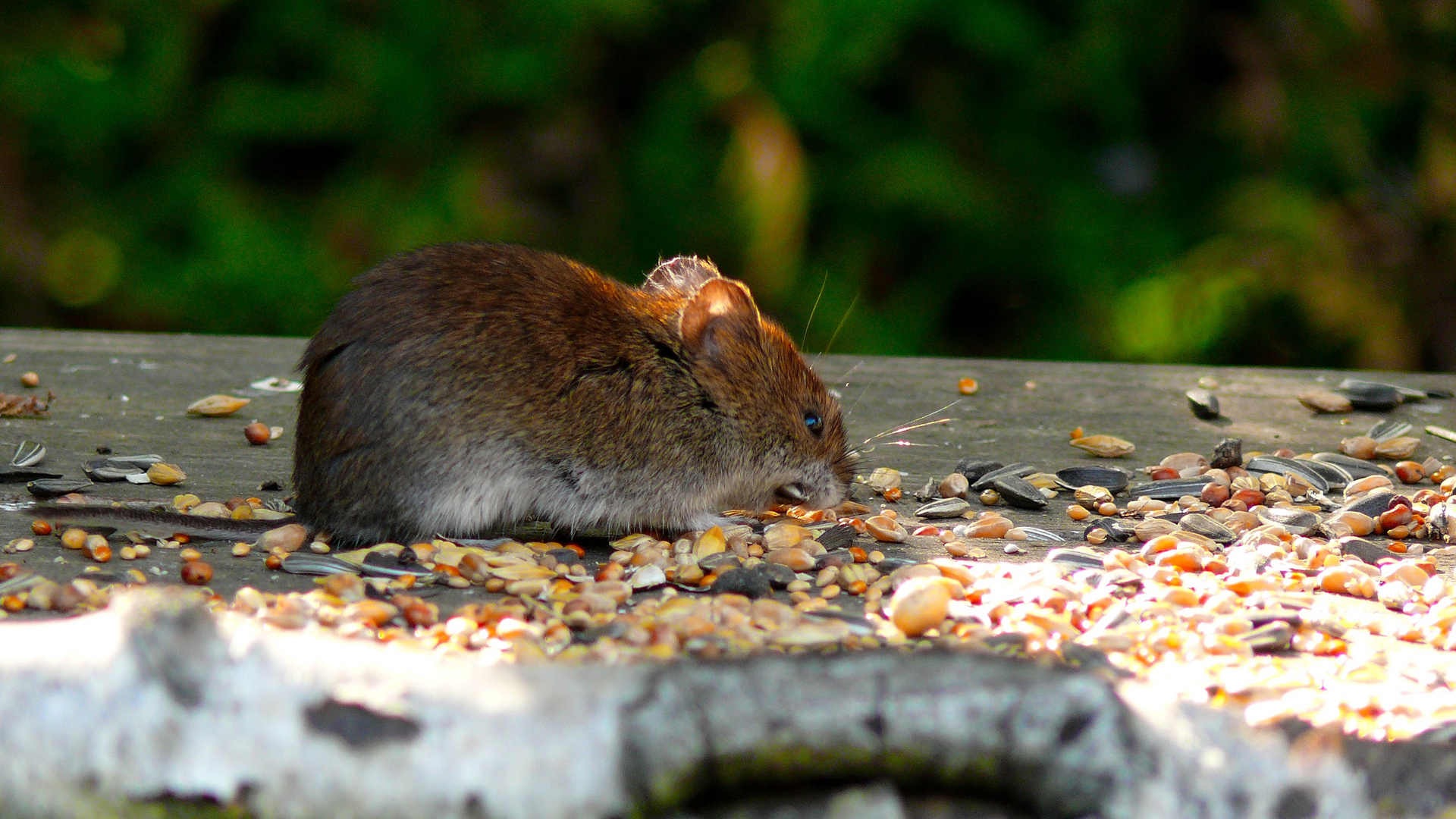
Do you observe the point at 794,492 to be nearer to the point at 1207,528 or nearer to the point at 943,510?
the point at 943,510

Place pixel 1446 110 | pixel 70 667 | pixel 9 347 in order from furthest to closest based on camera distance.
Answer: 1. pixel 1446 110
2. pixel 9 347
3. pixel 70 667

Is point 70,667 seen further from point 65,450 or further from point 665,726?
point 65,450

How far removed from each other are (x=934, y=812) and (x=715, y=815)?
0.83 feet

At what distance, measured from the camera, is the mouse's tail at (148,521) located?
248cm

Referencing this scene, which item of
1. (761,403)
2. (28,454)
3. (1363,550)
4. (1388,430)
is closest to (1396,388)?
(1388,430)

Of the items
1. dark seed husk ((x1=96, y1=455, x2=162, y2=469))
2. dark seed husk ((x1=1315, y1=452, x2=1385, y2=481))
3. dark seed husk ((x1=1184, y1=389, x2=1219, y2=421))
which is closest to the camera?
dark seed husk ((x1=96, y1=455, x2=162, y2=469))

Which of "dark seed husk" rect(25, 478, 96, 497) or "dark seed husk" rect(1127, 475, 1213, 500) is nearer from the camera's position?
"dark seed husk" rect(25, 478, 96, 497)

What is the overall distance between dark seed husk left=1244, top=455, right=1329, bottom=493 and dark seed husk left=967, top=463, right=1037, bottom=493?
58 centimetres

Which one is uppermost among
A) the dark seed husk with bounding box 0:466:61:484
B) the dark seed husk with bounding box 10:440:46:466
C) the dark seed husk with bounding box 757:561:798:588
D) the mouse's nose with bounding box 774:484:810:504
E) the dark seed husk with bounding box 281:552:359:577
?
the dark seed husk with bounding box 757:561:798:588

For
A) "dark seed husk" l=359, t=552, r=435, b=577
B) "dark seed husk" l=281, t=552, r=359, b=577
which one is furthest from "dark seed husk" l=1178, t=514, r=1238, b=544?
"dark seed husk" l=281, t=552, r=359, b=577

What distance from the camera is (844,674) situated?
1485 mm

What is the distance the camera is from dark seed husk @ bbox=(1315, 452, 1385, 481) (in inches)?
131

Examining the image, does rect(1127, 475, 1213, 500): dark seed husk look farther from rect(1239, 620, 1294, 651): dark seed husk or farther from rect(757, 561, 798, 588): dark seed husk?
rect(757, 561, 798, 588): dark seed husk

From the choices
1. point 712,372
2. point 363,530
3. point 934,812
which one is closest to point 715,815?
point 934,812
